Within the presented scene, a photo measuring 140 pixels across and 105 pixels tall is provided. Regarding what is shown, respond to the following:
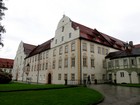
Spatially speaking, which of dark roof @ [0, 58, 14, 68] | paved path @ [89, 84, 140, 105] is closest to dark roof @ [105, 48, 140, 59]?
paved path @ [89, 84, 140, 105]

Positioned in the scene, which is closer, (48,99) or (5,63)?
(48,99)

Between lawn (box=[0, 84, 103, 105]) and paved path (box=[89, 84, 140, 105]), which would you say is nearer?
lawn (box=[0, 84, 103, 105])

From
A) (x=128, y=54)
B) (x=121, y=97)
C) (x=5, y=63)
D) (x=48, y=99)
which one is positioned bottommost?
(x=121, y=97)

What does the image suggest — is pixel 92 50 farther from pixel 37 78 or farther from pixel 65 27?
pixel 37 78

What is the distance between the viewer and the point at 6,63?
8612 cm

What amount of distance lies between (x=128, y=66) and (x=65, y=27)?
1775 centimetres

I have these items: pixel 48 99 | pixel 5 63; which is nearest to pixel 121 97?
pixel 48 99

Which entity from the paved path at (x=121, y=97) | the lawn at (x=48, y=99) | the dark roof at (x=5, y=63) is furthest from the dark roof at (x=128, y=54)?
the dark roof at (x=5, y=63)

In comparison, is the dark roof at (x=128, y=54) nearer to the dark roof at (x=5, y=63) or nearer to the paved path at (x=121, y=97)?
the paved path at (x=121, y=97)

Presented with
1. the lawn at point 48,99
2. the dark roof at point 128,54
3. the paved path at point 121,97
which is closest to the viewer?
the lawn at point 48,99

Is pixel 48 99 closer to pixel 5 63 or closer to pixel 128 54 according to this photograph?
pixel 128 54

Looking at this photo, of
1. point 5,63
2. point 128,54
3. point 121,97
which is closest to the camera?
point 121,97

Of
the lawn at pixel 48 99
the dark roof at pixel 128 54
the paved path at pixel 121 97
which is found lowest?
the paved path at pixel 121 97

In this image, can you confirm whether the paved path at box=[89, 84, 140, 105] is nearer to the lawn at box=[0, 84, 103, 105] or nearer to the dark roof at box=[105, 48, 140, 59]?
the lawn at box=[0, 84, 103, 105]
